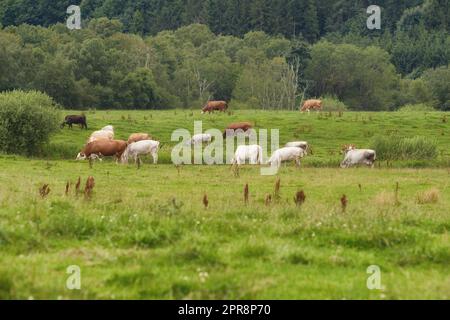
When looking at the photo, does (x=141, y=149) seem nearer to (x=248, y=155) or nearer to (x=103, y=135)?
(x=103, y=135)

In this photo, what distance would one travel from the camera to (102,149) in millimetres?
39000

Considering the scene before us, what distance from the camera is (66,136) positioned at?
151 ft

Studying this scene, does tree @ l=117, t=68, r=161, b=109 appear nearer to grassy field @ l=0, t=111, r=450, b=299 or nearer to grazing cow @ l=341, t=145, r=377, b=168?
grazing cow @ l=341, t=145, r=377, b=168

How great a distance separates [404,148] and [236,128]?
11.8 meters

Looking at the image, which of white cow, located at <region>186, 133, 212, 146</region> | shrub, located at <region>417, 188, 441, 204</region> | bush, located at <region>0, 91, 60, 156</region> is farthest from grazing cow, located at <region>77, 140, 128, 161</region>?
shrub, located at <region>417, 188, 441, 204</region>

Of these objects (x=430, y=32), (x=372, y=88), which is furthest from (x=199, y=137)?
(x=430, y=32)

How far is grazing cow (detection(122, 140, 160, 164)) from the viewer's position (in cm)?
3859

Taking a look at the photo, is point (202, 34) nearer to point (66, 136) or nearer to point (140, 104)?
point (140, 104)

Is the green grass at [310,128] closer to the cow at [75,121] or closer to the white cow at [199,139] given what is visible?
the cow at [75,121]

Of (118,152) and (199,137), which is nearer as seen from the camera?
(118,152)

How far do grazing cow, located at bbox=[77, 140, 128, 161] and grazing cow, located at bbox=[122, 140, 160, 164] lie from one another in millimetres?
657

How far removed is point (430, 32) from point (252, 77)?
213ft

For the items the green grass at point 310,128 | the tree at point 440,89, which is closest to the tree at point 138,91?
the green grass at point 310,128

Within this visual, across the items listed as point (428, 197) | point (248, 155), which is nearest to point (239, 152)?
point (248, 155)
